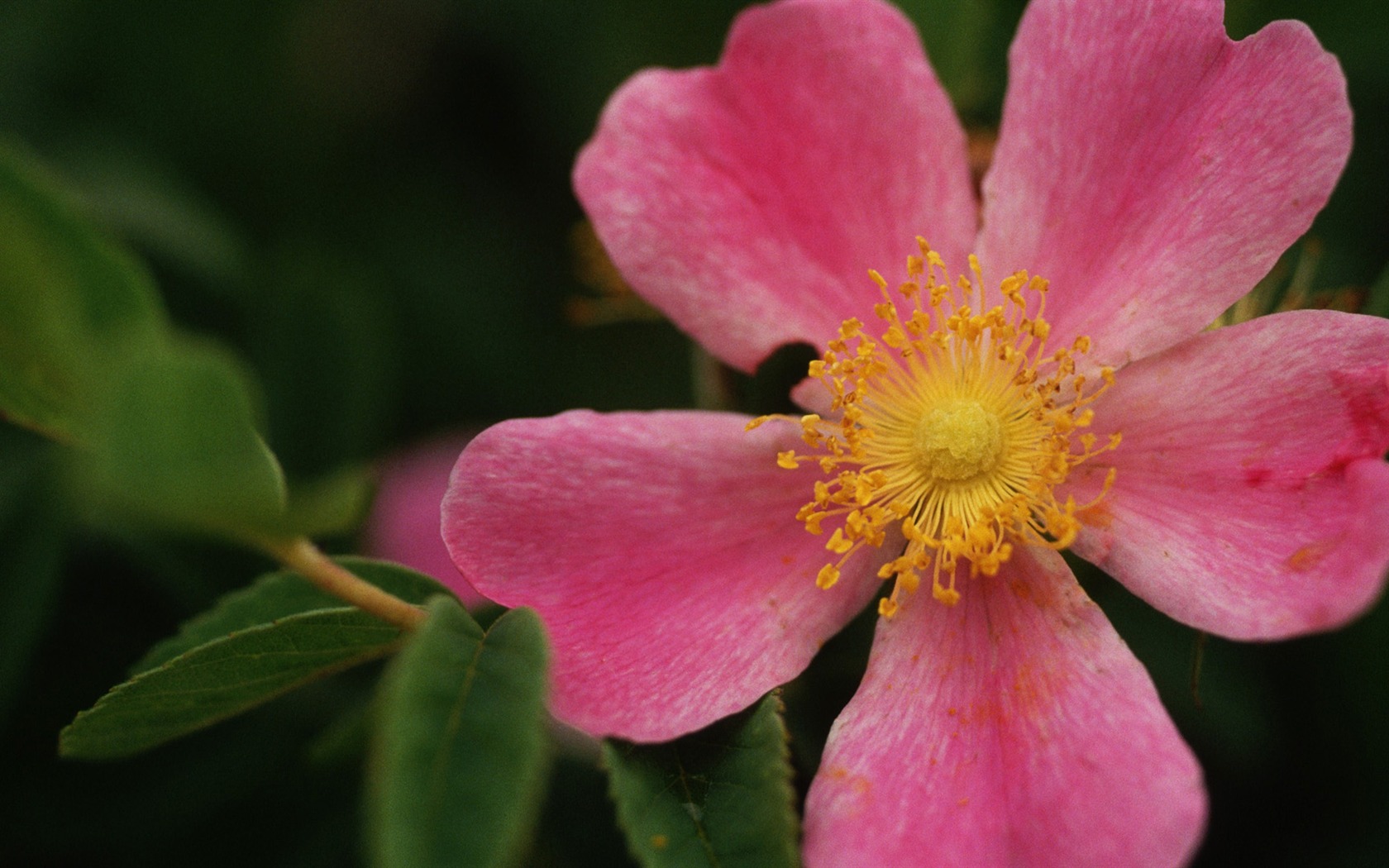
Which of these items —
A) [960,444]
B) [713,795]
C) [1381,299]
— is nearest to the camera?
[713,795]

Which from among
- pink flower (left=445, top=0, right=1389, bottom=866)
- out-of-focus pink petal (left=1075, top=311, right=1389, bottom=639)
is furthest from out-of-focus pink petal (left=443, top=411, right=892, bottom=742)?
out-of-focus pink petal (left=1075, top=311, right=1389, bottom=639)

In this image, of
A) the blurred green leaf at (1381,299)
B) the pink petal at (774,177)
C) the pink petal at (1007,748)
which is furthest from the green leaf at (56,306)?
the blurred green leaf at (1381,299)

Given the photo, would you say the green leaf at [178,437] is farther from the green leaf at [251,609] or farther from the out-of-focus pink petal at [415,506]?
the out-of-focus pink petal at [415,506]

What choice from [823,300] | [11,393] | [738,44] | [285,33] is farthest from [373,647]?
[285,33]

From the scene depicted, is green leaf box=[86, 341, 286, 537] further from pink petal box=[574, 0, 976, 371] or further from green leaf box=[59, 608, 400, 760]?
pink petal box=[574, 0, 976, 371]

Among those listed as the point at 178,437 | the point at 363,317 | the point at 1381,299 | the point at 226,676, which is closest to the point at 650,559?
the point at 226,676

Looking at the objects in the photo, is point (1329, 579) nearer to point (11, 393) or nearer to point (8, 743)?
point (11, 393)

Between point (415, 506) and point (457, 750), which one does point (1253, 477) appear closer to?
point (457, 750)
